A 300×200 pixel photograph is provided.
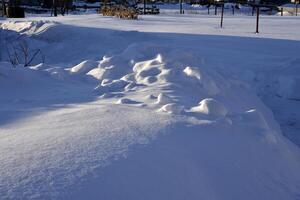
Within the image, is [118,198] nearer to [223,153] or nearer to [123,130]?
[123,130]

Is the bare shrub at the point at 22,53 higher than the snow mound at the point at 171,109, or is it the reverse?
the snow mound at the point at 171,109

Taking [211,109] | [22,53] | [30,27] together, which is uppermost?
[211,109]

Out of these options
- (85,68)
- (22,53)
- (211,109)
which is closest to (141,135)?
(211,109)

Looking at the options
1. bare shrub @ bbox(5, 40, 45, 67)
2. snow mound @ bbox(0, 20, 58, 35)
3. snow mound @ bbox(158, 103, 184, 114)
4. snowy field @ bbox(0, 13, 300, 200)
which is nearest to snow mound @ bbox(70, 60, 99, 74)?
snowy field @ bbox(0, 13, 300, 200)

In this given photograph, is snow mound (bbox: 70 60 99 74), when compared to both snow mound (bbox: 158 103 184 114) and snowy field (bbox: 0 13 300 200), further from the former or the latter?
snow mound (bbox: 158 103 184 114)

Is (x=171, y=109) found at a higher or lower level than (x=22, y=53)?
higher

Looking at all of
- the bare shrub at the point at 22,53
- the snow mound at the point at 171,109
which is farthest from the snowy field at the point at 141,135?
the bare shrub at the point at 22,53

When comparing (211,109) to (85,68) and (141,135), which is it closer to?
(141,135)

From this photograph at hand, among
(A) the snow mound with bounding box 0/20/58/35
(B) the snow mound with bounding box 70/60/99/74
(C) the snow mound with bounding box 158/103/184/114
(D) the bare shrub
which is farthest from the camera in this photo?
(A) the snow mound with bounding box 0/20/58/35

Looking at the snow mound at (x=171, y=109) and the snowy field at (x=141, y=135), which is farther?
the snow mound at (x=171, y=109)

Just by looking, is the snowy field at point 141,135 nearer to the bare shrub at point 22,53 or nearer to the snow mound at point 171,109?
→ the snow mound at point 171,109

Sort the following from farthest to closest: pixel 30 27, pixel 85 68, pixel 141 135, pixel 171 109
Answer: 1. pixel 30 27
2. pixel 85 68
3. pixel 171 109
4. pixel 141 135

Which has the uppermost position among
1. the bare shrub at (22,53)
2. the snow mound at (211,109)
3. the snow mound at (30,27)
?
the snow mound at (211,109)

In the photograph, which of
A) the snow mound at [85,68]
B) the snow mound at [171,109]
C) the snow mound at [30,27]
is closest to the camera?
the snow mound at [171,109]
